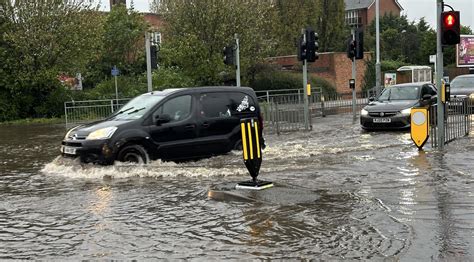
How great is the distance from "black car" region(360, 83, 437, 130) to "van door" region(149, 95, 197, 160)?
783 cm

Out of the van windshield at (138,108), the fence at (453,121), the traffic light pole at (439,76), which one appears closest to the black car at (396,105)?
the fence at (453,121)

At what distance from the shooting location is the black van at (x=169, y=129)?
1088 centimetres

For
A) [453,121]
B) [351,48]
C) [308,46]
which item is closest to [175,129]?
[453,121]

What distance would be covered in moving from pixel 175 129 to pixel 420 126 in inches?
212

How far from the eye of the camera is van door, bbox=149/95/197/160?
11445 mm

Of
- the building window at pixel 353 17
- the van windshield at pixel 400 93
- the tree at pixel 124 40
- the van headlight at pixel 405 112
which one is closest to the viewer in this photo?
the van headlight at pixel 405 112

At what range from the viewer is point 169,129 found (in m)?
11.5

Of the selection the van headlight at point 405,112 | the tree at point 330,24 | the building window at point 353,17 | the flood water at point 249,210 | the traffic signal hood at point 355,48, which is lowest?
the flood water at point 249,210

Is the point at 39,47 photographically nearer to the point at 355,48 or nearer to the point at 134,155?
the point at 355,48

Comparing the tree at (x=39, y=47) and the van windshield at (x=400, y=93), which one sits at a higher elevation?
the tree at (x=39, y=47)

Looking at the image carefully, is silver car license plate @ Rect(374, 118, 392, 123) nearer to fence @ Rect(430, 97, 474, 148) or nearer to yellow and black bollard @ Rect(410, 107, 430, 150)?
fence @ Rect(430, 97, 474, 148)

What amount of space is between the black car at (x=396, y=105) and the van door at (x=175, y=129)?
7.83 m

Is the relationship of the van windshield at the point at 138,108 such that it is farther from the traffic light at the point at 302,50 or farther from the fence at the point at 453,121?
the traffic light at the point at 302,50

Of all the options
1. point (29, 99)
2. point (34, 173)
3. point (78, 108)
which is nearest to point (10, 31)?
point (29, 99)
